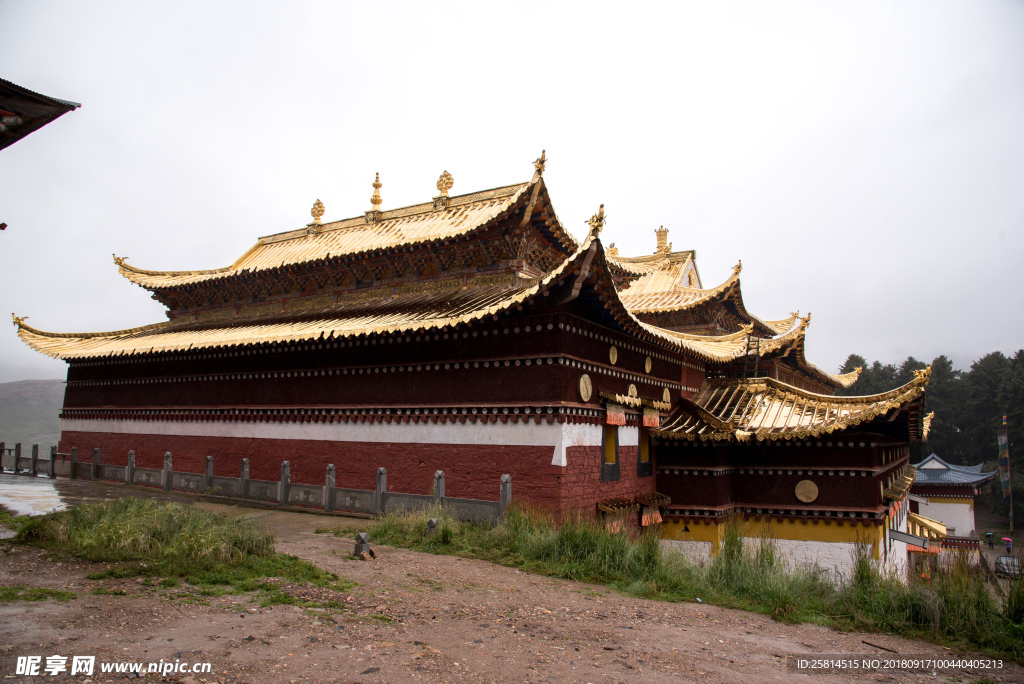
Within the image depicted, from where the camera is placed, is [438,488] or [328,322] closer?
[438,488]

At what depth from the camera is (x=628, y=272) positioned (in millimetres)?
20250

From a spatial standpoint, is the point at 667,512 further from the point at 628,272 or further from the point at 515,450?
the point at 628,272

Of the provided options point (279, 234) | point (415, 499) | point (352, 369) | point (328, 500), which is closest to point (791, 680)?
point (415, 499)

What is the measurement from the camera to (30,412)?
348 ft

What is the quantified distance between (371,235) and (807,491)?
14.7 meters

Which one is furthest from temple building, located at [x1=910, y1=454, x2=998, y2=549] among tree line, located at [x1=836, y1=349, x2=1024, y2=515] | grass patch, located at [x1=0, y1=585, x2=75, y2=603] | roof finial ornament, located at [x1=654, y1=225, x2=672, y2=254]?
grass patch, located at [x1=0, y1=585, x2=75, y2=603]

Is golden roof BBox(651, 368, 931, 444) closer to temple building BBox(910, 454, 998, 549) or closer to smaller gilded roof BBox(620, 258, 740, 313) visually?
smaller gilded roof BBox(620, 258, 740, 313)

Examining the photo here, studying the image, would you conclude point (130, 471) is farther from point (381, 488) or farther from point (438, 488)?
point (438, 488)

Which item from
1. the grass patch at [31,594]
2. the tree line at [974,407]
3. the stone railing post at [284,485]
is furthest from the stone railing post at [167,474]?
the tree line at [974,407]

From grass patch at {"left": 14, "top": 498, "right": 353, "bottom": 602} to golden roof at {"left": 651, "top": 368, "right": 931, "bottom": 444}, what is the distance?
10.6m

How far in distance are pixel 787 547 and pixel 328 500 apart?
11.2 m

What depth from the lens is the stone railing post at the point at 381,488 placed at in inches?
559

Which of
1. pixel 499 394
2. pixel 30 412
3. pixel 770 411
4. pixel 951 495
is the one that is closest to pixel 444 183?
pixel 499 394

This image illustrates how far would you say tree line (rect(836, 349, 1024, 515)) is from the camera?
59062 millimetres
